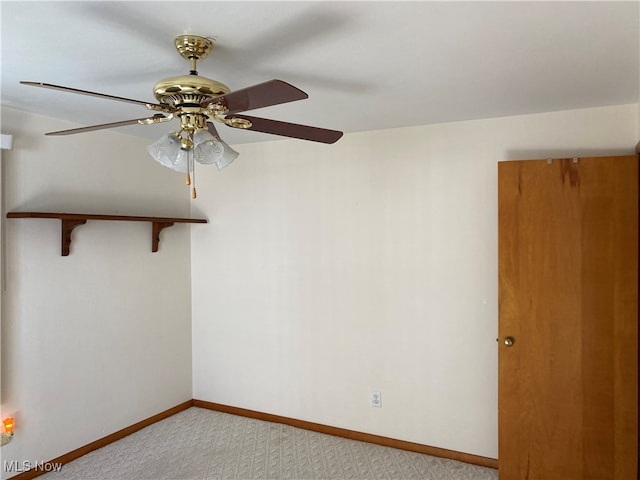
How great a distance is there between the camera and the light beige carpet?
281 centimetres

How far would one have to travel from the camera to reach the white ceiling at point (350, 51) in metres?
1.50

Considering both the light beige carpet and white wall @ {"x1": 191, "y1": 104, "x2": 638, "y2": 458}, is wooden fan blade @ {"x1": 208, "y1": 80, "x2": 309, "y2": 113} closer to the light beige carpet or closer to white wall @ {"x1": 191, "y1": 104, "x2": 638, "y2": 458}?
white wall @ {"x1": 191, "y1": 104, "x2": 638, "y2": 458}

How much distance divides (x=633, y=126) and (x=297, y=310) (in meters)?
2.51

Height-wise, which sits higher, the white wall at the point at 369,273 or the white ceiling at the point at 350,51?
the white ceiling at the point at 350,51

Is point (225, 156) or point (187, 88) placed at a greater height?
point (187, 88)

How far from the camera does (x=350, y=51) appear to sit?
5.98 ft

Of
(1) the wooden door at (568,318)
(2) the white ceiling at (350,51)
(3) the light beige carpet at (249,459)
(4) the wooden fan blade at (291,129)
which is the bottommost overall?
(3) the light beige carpet at (249,459)

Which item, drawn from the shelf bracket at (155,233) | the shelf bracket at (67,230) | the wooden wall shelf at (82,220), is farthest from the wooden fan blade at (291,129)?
the shelf bracket at (155,233)

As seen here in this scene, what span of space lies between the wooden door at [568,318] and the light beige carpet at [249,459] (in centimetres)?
47

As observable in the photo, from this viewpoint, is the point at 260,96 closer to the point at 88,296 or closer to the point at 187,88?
the point at 187,88

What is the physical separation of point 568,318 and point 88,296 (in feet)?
10.1

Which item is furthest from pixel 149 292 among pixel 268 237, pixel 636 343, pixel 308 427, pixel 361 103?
pixel 636 343

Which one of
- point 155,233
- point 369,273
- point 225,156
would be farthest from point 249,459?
point 225,156

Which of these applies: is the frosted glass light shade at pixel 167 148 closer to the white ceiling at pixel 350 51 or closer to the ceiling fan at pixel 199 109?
the ceiling fan at pixel 199 109
